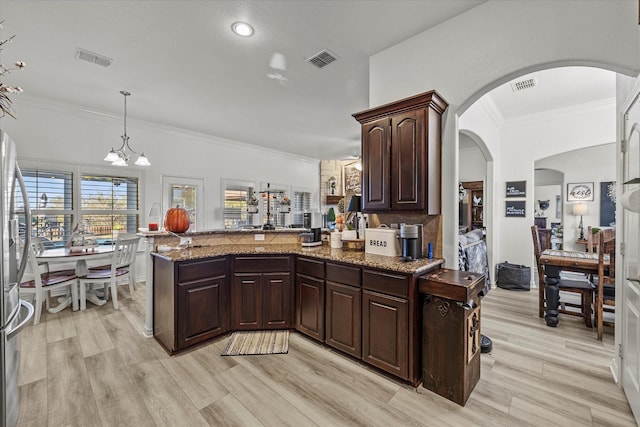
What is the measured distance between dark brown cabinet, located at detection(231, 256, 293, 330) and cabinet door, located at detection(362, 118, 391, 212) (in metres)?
1.11

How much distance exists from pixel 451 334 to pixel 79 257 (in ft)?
14.8

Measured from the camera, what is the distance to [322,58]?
316 cm

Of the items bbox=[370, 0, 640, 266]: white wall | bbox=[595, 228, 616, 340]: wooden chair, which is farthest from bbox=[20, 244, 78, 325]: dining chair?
bbox=[595, 228, 616, 340]: wooden chair

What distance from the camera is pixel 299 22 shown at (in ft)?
8.40

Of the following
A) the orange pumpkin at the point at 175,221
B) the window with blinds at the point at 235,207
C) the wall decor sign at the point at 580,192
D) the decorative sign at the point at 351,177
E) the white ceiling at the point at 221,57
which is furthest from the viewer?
the decorative sign at the point at 351,177

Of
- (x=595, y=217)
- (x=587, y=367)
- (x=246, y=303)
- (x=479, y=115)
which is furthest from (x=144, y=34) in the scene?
(x=595, y=217)

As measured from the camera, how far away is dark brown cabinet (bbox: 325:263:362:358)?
2.46 meters

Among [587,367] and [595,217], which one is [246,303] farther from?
[595,217]

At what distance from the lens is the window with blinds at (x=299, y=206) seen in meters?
8.56

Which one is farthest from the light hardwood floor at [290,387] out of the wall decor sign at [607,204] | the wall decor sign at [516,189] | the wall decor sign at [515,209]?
the wall decor sign at [607,204]

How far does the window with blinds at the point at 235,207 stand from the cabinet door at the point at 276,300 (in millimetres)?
4151

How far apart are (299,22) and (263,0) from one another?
1.26 feet

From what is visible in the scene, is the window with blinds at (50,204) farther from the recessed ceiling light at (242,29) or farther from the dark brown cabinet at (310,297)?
the dark brown cabinet at (310,297)

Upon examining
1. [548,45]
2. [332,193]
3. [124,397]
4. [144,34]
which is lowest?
[124,397]
